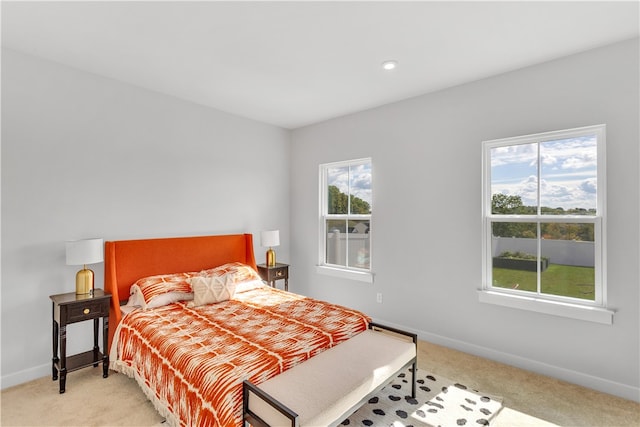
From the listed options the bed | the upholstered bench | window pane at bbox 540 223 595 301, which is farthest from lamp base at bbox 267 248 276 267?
window pane at bbox 540 223 595 301

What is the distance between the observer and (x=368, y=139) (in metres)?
4.03

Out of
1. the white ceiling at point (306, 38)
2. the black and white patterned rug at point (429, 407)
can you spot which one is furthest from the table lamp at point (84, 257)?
the black and white patterned rug at point (429, 407)

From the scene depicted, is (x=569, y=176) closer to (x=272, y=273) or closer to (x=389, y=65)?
(x=389, y=65)

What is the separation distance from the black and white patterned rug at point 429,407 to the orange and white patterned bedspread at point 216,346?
0.52m

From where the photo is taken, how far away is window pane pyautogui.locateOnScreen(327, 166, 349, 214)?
442 cm

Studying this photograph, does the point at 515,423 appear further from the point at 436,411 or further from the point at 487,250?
the point at 487,250

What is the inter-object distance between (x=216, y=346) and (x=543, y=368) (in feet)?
9.08

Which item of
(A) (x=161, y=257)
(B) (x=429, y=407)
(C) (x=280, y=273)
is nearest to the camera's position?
(B) (x=429, y=407)

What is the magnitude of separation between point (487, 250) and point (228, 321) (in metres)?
2.53

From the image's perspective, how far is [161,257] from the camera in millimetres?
3359

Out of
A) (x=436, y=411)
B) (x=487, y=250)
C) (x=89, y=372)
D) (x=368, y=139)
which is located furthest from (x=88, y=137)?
(x=487, y=250)

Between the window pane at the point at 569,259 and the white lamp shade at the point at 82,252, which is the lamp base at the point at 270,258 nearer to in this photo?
the white lamp shade at the point at 82,252

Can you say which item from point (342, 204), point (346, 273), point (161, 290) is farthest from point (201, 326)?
point (342, 204)

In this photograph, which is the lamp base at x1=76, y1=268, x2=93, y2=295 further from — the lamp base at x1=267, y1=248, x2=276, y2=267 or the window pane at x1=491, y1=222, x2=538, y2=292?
the window pane at x1=491, y1=222, x2=538, y2=292
